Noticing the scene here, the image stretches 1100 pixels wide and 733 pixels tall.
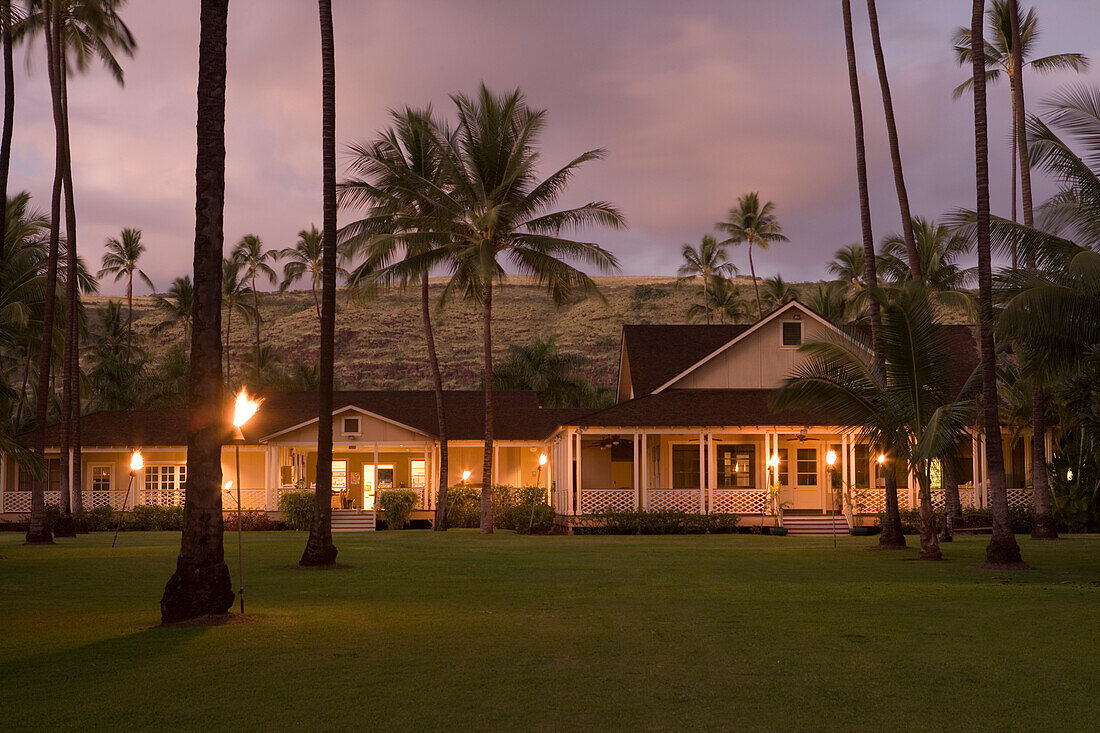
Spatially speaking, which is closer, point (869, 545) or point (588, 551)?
point (588, 551)

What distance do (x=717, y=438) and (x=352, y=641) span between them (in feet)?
84.3

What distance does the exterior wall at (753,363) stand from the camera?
1391 inches

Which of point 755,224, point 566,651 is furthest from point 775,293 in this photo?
point 566,651

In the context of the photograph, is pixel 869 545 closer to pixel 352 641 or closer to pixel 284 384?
pixel 352 641

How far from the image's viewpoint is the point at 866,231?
78.5 feet

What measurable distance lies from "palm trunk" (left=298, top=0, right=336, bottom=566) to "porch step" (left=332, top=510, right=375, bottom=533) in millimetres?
17508

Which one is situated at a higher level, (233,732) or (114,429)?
(114,429)

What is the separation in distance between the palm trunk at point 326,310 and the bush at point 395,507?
17.8 metres

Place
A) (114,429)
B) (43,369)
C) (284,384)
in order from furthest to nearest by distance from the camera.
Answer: (284,384)
(114,429)
(43,369)

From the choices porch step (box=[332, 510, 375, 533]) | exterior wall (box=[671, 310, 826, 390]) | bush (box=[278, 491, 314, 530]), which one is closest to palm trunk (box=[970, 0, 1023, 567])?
exterior wall (box=[671, 310, 826, 390])

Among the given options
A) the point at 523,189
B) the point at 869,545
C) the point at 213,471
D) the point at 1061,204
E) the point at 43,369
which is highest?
the point at 523,189

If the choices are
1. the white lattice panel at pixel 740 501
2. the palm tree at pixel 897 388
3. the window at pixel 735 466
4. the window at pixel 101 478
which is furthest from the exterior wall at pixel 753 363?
the window at pixel 101 478

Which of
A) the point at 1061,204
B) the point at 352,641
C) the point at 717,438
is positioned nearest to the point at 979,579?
the point at 1061,204

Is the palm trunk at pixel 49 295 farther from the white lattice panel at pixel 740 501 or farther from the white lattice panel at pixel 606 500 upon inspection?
the white lattice panel at pixel 740 501
